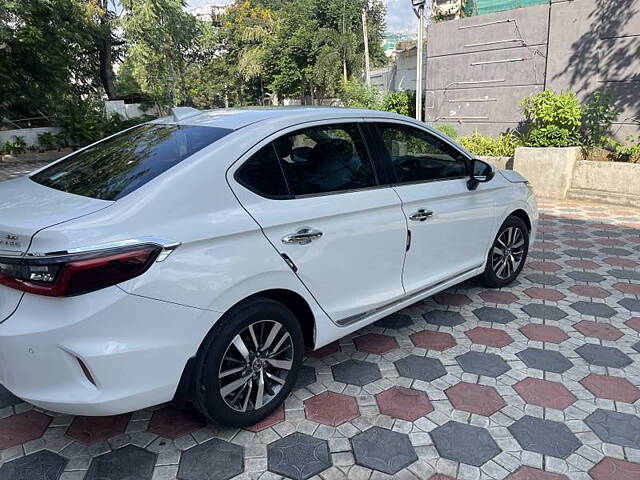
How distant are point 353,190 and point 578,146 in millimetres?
6830

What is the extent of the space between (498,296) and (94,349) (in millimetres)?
3297

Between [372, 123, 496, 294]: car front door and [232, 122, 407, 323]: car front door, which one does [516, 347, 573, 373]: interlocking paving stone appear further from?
[232, 122, 407, 323]: car front door

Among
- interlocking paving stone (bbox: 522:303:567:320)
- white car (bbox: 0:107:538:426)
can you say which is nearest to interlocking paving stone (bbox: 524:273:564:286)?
interlocking paving stone (bbox: 522:303:567:320)

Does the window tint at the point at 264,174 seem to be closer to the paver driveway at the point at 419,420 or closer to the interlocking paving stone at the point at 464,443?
the paver driveway at the point at 419,420

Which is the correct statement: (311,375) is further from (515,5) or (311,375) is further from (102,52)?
(102,52)

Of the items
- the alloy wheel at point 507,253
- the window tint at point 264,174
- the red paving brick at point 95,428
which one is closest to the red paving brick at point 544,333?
the alloy wheel at point 507,253

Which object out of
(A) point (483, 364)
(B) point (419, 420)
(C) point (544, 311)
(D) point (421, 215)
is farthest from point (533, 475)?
(C) point (544, 311)

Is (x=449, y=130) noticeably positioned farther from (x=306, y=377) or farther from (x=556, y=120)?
(x=306, y=377)

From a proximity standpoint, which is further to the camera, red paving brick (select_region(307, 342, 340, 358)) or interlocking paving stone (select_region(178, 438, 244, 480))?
red paving brick (select_region(307, 342, 340, 358))

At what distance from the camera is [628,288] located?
431cm

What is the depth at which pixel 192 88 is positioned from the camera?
149 feet

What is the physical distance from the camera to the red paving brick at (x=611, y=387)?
2742 millimetres

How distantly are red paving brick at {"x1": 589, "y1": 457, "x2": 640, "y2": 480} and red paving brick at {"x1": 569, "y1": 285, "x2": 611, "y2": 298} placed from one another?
2.18 m

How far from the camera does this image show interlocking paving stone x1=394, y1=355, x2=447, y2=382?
297 cm
